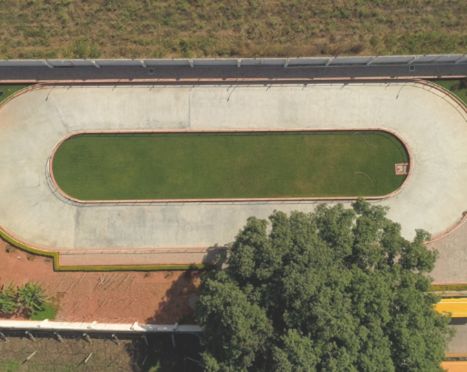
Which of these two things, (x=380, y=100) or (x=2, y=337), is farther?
(x=380, y=100)

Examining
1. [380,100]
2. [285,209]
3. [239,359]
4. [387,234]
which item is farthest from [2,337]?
[380,100]

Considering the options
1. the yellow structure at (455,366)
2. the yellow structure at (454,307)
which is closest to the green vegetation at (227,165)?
the yellow structure at (454,307)

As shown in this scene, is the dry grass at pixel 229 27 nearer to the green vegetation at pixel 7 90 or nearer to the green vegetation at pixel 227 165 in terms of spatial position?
the green vegetation at pixel 7 90

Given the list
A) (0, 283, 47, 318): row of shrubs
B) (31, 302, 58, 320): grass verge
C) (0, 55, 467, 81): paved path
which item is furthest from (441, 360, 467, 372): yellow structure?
(0, 283, 47, 318): row of shrubs

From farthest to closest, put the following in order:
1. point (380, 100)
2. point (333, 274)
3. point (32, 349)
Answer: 1. point (380, 100)
2. point (32, 349)
3. point (333, 274)

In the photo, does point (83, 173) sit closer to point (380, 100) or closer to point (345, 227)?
point (345, 227)

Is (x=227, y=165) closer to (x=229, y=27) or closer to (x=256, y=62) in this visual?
(x=256, y=62)

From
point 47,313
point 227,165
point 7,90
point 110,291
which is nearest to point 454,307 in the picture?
point 227,165
